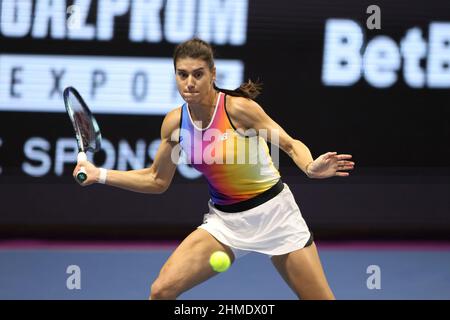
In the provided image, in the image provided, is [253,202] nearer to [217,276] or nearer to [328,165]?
[328,165]

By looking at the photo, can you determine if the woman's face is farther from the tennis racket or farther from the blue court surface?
the blue court surface

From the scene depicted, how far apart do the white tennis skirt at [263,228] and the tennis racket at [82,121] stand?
0.76m

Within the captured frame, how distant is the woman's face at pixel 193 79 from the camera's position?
3.97m

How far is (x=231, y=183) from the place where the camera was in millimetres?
4117

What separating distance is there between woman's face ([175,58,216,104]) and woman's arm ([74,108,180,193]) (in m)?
0.21

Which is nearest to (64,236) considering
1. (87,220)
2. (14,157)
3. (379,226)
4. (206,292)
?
(87,220)

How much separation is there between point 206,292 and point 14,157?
92.4 inches

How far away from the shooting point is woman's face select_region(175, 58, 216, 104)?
397cm

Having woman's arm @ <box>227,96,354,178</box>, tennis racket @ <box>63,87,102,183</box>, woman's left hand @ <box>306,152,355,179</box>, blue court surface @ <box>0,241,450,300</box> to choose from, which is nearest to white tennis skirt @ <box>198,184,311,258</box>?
woman's arm @ <box>227,96,354,178</box>

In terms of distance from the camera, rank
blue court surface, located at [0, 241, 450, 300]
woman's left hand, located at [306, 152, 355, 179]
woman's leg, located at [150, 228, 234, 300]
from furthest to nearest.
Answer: blue court surface, located at [0, 241, 450, 300] → woman's leg, located at [150, 228, 234, 300] → woman's left hand, located at [306, 152, 355, 179]

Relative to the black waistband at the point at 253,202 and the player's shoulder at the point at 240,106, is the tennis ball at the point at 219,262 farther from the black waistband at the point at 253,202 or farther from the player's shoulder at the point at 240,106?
the player's shoulder at the point at 240,106
